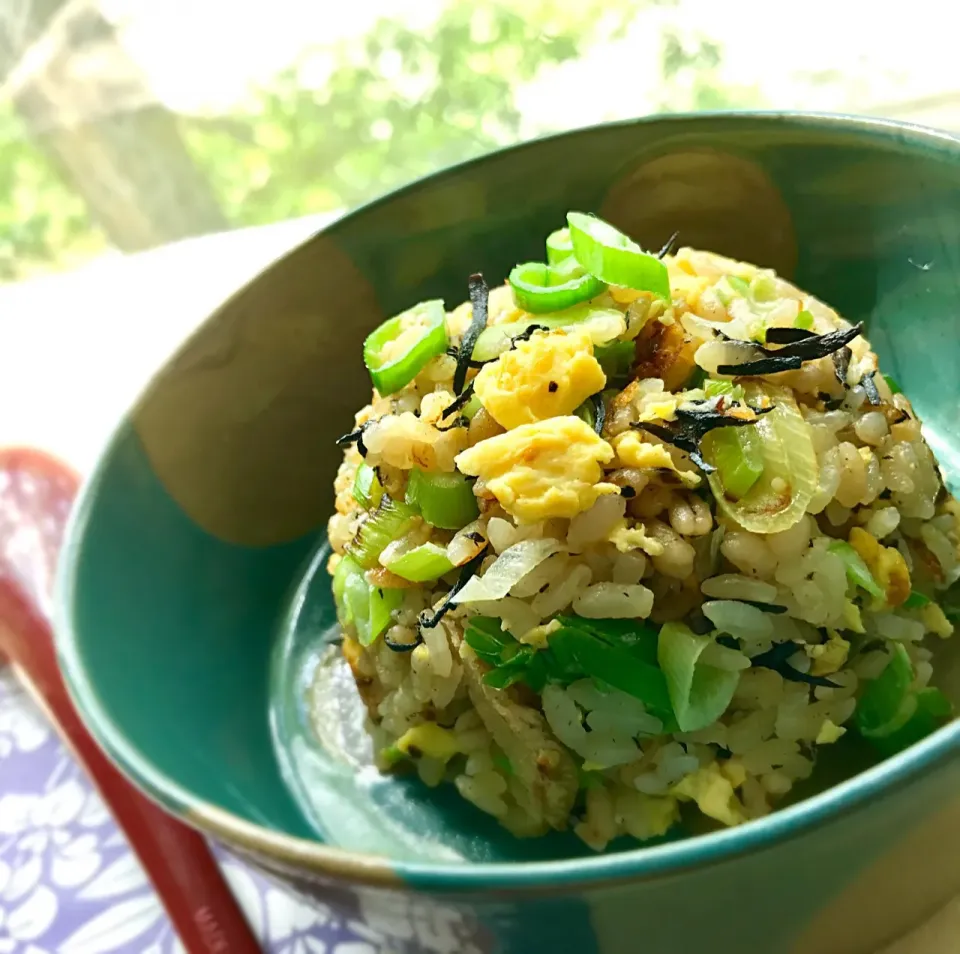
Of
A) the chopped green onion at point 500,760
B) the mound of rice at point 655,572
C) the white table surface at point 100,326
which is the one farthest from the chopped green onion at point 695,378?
the white table surface at point 100,326

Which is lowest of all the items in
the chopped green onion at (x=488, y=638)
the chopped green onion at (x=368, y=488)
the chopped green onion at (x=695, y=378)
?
the chopped green onion at (x=488, y=638)

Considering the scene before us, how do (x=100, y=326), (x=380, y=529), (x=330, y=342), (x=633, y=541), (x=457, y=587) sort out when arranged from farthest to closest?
(x=100, y=326), (x=330, y=342), (x=380, y=529), (x=457, y=587), (x=633, y=541)

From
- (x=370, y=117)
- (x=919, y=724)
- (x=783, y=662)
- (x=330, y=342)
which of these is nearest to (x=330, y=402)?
(x=330, y=342)

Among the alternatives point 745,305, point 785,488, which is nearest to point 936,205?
point 745,305

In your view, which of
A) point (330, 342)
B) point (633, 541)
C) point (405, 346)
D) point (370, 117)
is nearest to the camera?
point (633, 541)

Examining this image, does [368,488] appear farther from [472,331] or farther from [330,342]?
[330,342]

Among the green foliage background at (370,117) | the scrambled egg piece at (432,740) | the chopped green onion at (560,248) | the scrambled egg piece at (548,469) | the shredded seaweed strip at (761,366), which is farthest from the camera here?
the green foliage background at (370,117)

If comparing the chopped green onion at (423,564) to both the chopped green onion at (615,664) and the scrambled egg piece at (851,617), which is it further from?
the scrambled egg piece at (851,617)
